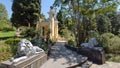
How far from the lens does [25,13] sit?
2589 cm

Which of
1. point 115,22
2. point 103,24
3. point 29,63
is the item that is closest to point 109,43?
point 29,63

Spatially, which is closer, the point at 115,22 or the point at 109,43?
the point at 109,43

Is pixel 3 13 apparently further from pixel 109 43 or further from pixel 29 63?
pixel 29 63

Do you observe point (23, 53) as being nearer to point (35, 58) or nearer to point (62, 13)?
point (35, 58)

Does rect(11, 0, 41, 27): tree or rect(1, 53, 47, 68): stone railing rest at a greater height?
rect(11, 0, 41, 27): tree

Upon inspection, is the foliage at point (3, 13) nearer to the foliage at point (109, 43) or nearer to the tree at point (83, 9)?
the tree at point (83, 9)

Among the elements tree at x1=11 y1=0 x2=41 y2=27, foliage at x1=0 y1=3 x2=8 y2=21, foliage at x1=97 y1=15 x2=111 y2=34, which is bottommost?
foliage at x1=97 y1=15 x2=111 y2=34

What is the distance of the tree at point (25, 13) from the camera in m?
25.7

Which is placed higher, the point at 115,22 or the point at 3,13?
the point at 3,13

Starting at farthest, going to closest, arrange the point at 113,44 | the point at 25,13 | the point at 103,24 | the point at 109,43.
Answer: the point at 103,24, the point at 25,13, the point at 113,44, the point at 109,43

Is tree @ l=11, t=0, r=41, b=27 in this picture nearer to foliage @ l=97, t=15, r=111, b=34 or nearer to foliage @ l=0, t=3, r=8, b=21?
foliage @ l=97, t=15, r=111, b=34

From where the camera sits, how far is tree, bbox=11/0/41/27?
25.7 meters

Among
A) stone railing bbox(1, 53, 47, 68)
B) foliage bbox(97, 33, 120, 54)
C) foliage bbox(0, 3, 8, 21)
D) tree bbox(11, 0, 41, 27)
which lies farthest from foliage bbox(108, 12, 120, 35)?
foliage bbox(0, 3, 8, 21)

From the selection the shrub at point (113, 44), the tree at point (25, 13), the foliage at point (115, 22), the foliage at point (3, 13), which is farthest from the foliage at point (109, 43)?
the foliage at point (3, 13)
